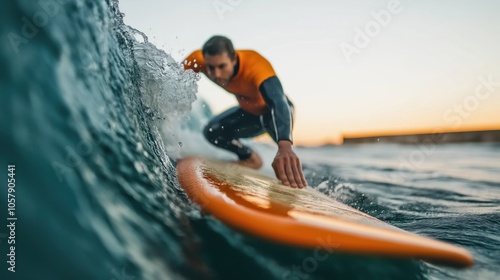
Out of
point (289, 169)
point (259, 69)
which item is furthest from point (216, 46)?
point (289, 169)

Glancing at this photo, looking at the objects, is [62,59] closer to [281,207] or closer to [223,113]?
[281,207]

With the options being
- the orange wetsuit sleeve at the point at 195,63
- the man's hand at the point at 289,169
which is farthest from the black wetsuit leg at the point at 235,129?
the man's hand at the point at 289,169

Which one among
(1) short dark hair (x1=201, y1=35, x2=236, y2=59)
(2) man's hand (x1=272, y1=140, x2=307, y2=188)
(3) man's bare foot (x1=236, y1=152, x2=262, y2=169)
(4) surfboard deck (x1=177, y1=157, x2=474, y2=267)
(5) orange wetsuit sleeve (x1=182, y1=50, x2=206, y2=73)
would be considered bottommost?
(4) surfboard deck (x1=177, y1=157, x2=474, y2=267)

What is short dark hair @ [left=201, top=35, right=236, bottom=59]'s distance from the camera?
3.10m

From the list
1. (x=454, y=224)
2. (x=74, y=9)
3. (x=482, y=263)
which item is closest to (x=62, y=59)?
(x=74, y=9)

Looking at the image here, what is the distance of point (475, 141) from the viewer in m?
15.5

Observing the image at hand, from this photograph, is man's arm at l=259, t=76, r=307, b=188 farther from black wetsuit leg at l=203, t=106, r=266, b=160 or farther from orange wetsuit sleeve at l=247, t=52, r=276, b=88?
black wetsuit leg at l=203, t=106, r=266, b=160

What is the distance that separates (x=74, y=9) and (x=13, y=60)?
46 centimetres

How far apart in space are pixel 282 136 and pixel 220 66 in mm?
986

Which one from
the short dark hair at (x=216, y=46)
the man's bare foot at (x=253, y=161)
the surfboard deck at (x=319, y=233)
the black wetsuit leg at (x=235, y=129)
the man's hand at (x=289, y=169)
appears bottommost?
the surfboard deck at (x=319, y=233)

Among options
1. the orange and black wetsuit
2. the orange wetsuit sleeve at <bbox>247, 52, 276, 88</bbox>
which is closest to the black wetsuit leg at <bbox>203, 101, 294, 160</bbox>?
the orange and black wetsuit

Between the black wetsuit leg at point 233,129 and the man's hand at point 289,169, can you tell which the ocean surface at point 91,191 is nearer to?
the man's hand at point 289,169

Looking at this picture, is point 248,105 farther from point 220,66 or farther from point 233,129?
point 220,66

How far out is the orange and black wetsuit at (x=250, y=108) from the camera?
284 centimetres
